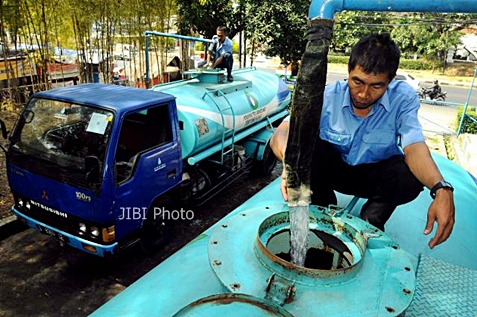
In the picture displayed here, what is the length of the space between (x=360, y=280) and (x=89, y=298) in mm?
4070

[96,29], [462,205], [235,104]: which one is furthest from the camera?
[96,29]

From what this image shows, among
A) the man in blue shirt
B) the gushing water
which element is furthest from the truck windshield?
the gushing water

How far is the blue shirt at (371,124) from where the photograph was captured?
6.98ft

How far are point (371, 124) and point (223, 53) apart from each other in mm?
6294

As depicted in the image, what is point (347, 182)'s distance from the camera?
2396 mm

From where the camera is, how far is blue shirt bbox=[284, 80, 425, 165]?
2.13 m

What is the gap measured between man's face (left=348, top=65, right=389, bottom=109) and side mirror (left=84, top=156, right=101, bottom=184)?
3.05 meters

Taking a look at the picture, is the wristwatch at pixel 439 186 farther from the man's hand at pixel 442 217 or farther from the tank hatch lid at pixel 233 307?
the tank hatch lid at pixel 233 307

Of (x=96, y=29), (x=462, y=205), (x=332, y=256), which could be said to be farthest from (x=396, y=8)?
(x=96, y=29)

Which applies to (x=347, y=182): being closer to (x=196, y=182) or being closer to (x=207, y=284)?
(x=207, y=284)

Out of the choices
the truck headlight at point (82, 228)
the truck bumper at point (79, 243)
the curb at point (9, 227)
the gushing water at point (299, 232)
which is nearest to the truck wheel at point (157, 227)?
the truck bumper at point (79, 243)

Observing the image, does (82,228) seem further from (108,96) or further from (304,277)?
(304,277)

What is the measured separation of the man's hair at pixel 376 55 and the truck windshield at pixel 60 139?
3.24 m

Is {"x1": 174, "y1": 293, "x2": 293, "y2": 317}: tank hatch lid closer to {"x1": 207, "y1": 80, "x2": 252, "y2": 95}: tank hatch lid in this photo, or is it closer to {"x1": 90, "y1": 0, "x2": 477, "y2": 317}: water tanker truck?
{"x1": 90, "y1": 0, "x2": 477, "y2": 317}: water tanker truck
